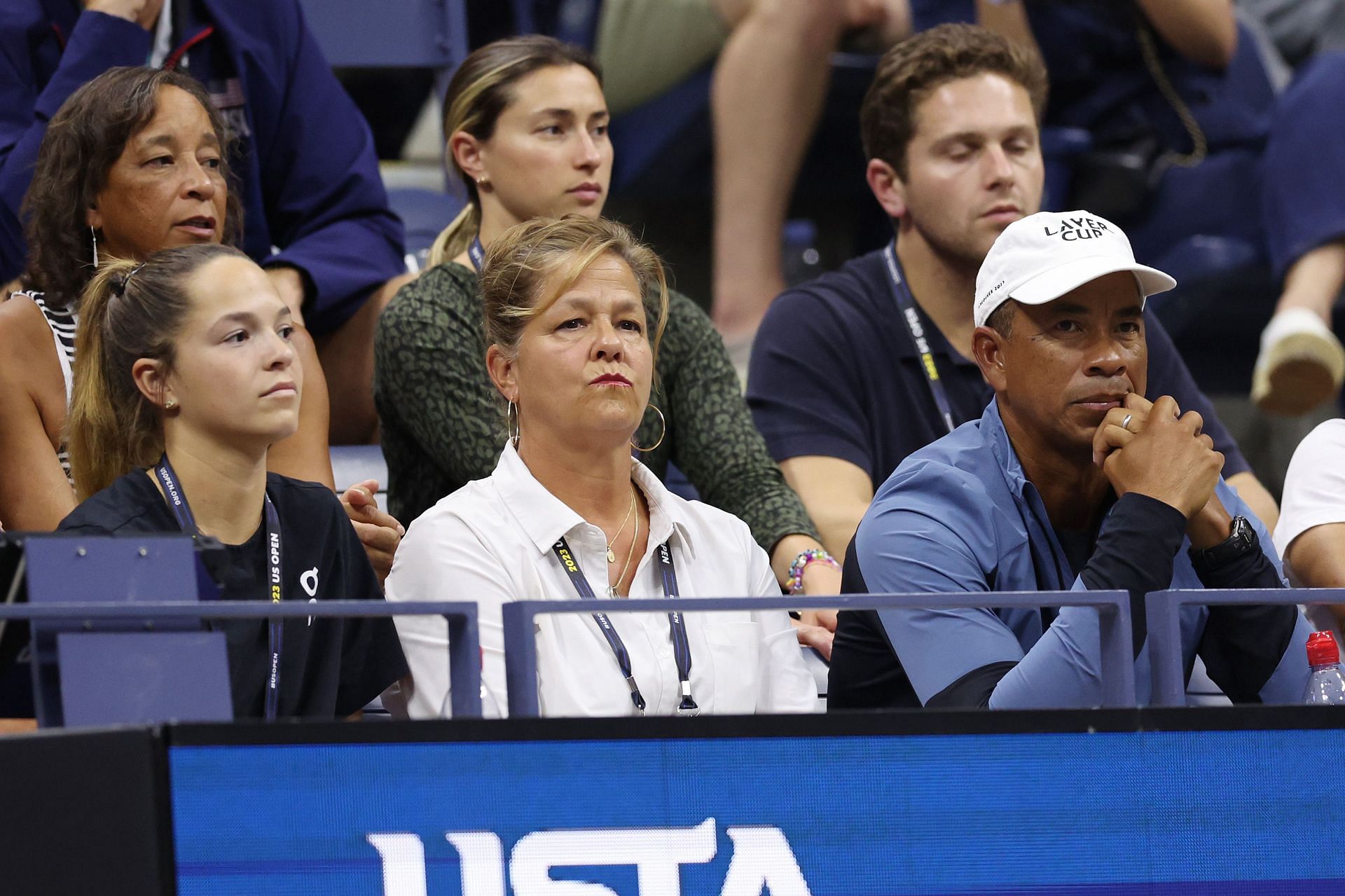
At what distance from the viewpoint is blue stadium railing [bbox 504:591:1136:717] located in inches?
80.4

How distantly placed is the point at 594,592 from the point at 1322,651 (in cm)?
102

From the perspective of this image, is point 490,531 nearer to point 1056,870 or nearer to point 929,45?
point 1056,870

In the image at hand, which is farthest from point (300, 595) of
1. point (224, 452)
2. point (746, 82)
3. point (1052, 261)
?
point (746, 82)

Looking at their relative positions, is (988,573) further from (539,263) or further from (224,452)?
(224,452)

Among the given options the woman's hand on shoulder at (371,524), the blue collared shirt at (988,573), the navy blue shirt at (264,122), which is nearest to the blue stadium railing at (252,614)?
the blue collared shirt at (988,573)

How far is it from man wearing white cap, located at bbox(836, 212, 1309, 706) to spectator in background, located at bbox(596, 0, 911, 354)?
11.7 feet

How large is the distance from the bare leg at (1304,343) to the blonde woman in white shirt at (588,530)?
428 cm

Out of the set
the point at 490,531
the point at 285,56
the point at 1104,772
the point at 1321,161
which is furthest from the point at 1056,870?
the point at 1321,161

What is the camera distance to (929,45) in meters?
3.88

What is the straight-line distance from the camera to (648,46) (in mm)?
6453

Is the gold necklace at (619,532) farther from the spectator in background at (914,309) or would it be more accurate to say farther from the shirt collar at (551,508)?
the spectator in background at (914,309)

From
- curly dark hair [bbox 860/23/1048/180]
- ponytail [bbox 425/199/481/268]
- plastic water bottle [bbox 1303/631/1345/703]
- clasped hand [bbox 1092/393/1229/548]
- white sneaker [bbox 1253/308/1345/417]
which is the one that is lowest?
plastic water bottle [bbox 1303/631/1345/703]

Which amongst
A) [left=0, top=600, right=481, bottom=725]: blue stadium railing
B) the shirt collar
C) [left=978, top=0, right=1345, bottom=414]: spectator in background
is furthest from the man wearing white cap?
[left=978, top=0, right=1345, bottom=414]: spectator in background

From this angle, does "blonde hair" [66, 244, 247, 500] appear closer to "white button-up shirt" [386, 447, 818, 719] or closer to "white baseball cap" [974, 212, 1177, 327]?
"white button-up shirt" [386, 447, 818, 719]
